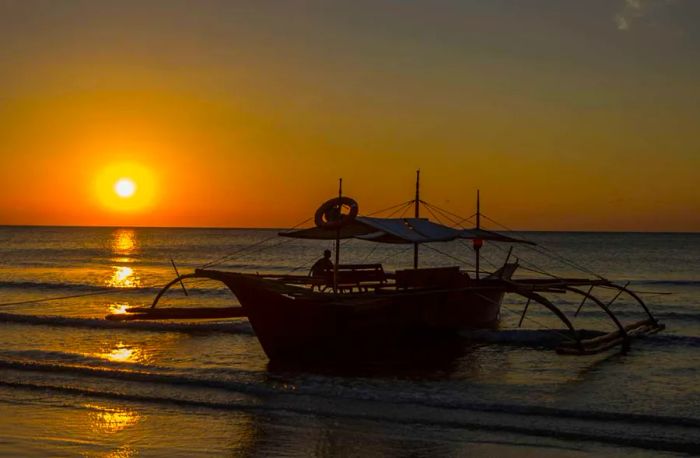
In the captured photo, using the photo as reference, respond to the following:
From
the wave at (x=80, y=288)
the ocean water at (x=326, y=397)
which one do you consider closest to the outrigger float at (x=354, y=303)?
the ocean water at (x=326, y=397)

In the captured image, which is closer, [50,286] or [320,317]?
[320,317]

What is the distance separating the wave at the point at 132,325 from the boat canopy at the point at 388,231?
5485mm

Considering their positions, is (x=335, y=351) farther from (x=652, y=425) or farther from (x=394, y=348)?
(x=652, y=425)

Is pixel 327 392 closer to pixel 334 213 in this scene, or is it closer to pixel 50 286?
pixel 334 213

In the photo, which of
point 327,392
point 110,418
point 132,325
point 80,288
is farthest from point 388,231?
point 80,288

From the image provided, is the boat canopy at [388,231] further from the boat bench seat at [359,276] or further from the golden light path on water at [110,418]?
the golden light path on water at [110,418]

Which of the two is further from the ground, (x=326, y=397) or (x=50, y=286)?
(x=326, y=397)

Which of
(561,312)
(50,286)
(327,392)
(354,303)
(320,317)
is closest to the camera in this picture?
(327,392)

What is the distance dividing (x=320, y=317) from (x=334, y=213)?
2380 millimetres

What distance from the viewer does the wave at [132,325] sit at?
79.2ft

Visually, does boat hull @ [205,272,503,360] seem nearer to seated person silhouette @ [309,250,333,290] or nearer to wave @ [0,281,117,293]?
seated person silhouette @ [309,250,333,290]

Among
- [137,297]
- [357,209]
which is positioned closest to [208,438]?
[357,209]

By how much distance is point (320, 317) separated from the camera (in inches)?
669

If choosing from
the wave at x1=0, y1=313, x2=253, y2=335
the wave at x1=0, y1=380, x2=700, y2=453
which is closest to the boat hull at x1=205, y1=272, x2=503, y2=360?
the wave at x1=0, y1=380, x2=700, y2=453
